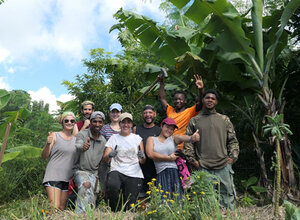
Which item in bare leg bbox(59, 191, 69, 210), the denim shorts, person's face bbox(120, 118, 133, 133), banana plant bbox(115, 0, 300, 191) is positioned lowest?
Result: bare leg bbox(59, 191, 69, 210)

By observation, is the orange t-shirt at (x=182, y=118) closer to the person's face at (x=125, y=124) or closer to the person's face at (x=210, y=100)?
the person's face at (x=210, y=100)

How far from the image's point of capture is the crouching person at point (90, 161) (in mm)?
3787

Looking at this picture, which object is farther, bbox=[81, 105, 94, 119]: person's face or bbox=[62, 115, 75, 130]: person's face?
bbox=[81, 105, 94, 119]: person's face

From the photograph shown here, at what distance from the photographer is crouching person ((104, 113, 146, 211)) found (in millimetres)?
3875

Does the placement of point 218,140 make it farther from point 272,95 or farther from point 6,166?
point 6,166

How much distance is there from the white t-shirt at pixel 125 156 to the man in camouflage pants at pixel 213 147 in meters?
0.68

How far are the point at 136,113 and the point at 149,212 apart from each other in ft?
10.5

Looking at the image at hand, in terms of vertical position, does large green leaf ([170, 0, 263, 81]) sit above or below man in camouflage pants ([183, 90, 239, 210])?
above

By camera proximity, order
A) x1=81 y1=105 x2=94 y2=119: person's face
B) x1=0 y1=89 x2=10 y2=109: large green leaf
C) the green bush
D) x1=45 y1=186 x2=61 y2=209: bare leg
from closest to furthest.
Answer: x1=45 y1=186 x2=61 y2=209: bare leg < x1=81 y1=105 x2=94 y2=119: person's face < x1=0 y1=89 x2=10 y2=109: large green leaf < the green bush

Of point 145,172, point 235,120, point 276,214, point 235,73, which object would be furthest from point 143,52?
point 276,214

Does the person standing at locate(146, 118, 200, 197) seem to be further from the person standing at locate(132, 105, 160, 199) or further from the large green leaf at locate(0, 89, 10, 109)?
the large green leaf at locate(0, 89, 10, 109)

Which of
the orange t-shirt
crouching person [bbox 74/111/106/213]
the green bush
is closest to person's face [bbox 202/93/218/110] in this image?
the orange t-shirt

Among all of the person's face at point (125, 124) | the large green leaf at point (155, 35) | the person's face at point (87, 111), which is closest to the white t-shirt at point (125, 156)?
the person's face at point (125, 124)

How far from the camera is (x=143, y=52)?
10984 millimetres
